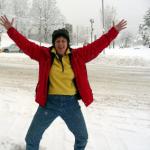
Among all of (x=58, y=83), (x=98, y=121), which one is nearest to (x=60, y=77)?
(x=58, y=83)

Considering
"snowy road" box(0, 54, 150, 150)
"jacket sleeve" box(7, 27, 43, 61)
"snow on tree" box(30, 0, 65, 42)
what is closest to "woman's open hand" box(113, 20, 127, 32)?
"jacket sleeve" box(7, 27, 43, 61)

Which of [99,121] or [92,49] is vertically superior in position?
[92,49]

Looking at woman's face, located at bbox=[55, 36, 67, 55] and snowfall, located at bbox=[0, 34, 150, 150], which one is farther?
snowfall, located at bbox=[0, 34, 150, 150]

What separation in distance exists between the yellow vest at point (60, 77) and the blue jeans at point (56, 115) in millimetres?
75

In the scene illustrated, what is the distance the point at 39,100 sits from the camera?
2.14 m

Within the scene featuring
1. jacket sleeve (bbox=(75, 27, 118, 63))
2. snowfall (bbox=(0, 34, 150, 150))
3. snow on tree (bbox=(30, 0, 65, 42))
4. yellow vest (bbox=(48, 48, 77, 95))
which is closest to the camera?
yellow vest (bbox=(48, 48, 77, 95))

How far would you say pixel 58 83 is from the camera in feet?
6.86

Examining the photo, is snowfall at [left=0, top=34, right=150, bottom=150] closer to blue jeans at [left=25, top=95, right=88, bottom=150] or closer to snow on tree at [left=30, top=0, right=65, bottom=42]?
blue jeans at [left=25, top=95, right=88, bottom=150]

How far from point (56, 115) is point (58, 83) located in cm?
41

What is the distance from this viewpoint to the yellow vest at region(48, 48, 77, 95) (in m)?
2.09

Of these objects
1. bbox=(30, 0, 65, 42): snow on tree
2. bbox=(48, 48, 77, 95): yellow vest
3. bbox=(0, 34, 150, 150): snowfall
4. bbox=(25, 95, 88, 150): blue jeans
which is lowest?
bbox=(0, 34, 150, 150): snowfall

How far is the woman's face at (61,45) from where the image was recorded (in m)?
2.14

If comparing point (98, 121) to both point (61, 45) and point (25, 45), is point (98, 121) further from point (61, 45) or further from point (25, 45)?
point (25, 45)

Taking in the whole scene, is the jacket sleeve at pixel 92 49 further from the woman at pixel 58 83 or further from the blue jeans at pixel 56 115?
the blue jeans at pixel 56 115
